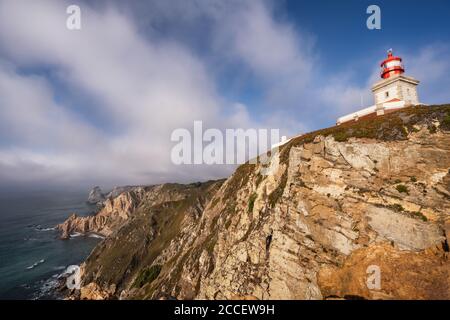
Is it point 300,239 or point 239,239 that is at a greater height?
point 300,239

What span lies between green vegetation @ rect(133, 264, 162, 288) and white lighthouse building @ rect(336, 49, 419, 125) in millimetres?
67104

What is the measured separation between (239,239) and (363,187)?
19378mm

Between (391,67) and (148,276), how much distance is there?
78.3 m

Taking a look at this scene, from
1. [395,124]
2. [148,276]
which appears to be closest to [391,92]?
[395,124]

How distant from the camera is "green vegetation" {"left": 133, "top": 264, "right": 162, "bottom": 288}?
74.8m

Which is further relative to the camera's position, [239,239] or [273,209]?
[239,239]

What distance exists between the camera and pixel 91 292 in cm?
8175

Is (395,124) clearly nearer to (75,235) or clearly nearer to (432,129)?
(432,129)

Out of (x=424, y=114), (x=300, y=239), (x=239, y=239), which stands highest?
(x=424, y=114)

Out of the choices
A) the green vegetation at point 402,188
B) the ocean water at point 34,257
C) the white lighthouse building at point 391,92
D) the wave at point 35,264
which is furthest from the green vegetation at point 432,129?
the wave at point 35,264

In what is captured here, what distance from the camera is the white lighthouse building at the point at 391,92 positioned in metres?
28.3
